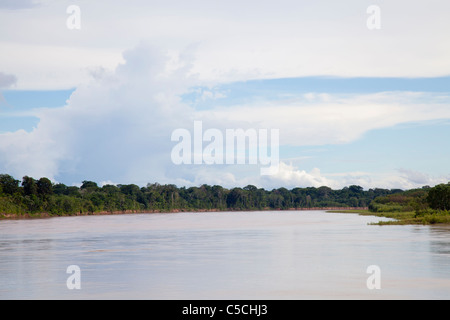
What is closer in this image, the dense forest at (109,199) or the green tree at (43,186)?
the dense forest at (109,199)

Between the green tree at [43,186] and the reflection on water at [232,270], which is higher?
the green tree at [43,186]

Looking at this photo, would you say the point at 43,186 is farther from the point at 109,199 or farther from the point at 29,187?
the point at 109,199

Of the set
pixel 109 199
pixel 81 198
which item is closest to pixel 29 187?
pixel 81 198

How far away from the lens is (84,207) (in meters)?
138

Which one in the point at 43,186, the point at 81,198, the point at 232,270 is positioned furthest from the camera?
the point at 81,198

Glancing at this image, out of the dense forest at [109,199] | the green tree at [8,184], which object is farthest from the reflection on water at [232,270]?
the green tree at [8,184]

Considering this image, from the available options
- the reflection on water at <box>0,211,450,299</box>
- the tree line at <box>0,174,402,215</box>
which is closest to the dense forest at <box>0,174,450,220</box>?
the tree line at <box>0,174,402,215</box>

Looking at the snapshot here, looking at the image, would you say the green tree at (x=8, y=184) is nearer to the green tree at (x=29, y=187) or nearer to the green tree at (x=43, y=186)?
the green tree at (x=29, y=187)

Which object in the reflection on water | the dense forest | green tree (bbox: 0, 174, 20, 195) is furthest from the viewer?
green tree (bbox: 0, 174, 20, 195)

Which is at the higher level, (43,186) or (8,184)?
(8,184)

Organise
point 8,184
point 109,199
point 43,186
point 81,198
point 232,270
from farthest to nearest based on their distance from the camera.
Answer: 1. point 109,199
2. point 81,198
3. point 43,186
4. point 8,184
5. point 232,270

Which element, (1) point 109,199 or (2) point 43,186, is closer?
(2) point 43,186

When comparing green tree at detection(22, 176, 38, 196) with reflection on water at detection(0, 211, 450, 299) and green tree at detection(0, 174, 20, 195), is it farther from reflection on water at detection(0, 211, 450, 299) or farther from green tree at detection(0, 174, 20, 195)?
reflection on water at detection(0, 211, 450, 299)
